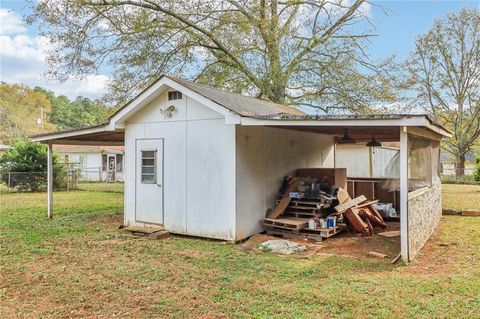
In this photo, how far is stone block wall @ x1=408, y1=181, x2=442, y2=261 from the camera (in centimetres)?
592

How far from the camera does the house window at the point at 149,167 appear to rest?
27.5ft

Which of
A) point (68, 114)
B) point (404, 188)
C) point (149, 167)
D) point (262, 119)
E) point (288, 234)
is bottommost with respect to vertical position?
point (288, 234)

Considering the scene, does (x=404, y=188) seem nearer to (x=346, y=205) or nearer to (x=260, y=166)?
(x=346, y=205)

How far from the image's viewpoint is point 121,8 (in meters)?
15.0

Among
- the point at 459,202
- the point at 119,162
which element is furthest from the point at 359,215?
the point at 119,162

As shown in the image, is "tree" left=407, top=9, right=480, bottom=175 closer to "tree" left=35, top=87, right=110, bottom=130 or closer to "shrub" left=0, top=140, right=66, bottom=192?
"shrub" left=0, top=140, right=66, bottom=192

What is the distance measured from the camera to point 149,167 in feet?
27.9

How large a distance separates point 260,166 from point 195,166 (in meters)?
1.38

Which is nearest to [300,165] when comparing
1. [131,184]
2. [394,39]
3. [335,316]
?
[131,184]

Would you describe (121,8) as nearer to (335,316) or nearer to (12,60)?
(335,316)

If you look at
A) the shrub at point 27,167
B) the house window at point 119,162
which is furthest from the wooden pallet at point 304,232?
the house window at point 119,162

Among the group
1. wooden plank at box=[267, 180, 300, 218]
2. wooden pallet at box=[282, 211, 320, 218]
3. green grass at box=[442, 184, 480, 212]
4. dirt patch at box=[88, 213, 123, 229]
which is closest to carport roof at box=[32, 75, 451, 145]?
wooden plank at box=[267, 180, 300, 218]

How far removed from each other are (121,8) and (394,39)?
11803 millimetres

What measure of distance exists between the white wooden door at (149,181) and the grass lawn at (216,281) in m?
1.00
